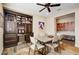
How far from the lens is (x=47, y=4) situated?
188cm

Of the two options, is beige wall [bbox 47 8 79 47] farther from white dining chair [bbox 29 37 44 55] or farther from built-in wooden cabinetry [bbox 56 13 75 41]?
white dining chair [bbox 29 37 44 55]

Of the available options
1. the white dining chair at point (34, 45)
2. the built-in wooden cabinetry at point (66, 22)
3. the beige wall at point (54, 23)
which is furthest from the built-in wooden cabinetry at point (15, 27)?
the built-in wooden cabinetry at point (66, 22)

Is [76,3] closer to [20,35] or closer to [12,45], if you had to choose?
[20,35]

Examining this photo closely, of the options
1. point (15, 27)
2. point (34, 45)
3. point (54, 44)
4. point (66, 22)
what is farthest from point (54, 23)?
point (15, 27)

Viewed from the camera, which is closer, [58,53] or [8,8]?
[8,8]

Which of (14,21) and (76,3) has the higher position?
(76,3)

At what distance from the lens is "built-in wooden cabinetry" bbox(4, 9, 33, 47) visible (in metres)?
1.85

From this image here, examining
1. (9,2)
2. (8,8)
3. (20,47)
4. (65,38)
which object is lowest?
(20,47)

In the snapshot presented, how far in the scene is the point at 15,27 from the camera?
6.17ft

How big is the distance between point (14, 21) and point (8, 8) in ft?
0.78

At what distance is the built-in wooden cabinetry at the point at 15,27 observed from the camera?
1850 mm

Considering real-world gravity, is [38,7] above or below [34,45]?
above

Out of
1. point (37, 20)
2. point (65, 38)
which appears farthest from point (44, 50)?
point (37, 20)

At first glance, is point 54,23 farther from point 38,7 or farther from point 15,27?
point 15,27
